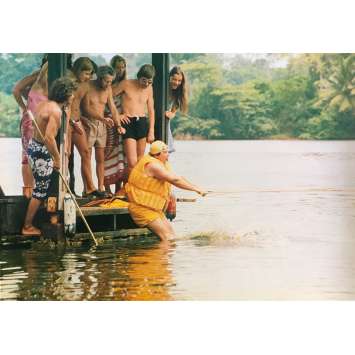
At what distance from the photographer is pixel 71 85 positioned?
9.22 metres

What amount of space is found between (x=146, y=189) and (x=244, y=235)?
0.90 meters

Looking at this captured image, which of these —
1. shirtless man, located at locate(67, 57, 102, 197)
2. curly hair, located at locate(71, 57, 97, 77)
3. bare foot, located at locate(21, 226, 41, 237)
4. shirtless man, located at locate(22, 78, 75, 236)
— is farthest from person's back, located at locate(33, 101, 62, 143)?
bare foot, located at locate(21, 226, 41, 237)

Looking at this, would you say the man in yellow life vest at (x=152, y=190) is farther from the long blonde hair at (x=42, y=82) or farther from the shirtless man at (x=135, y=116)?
the long blonde hair at (x=42, y=82)

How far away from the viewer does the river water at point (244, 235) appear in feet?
29.2

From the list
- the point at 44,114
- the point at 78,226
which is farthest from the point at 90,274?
the point at 44,114

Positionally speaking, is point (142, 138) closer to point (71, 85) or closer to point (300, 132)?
point (71, 85)

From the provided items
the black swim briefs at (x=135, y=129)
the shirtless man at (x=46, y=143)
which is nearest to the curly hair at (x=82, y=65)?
the shirtless man at (x=46, y=143)

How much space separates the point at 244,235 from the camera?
9180 mm

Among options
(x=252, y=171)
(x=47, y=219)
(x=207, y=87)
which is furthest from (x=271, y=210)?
(x=47, y=219)

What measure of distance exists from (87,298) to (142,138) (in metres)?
1.48

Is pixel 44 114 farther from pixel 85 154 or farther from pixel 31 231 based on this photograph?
pixel 31 231

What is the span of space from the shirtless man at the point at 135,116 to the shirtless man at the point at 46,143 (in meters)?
0.44

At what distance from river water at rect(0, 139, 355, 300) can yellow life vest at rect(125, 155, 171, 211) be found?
15 centimetres

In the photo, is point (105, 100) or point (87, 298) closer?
point (87, 298)
